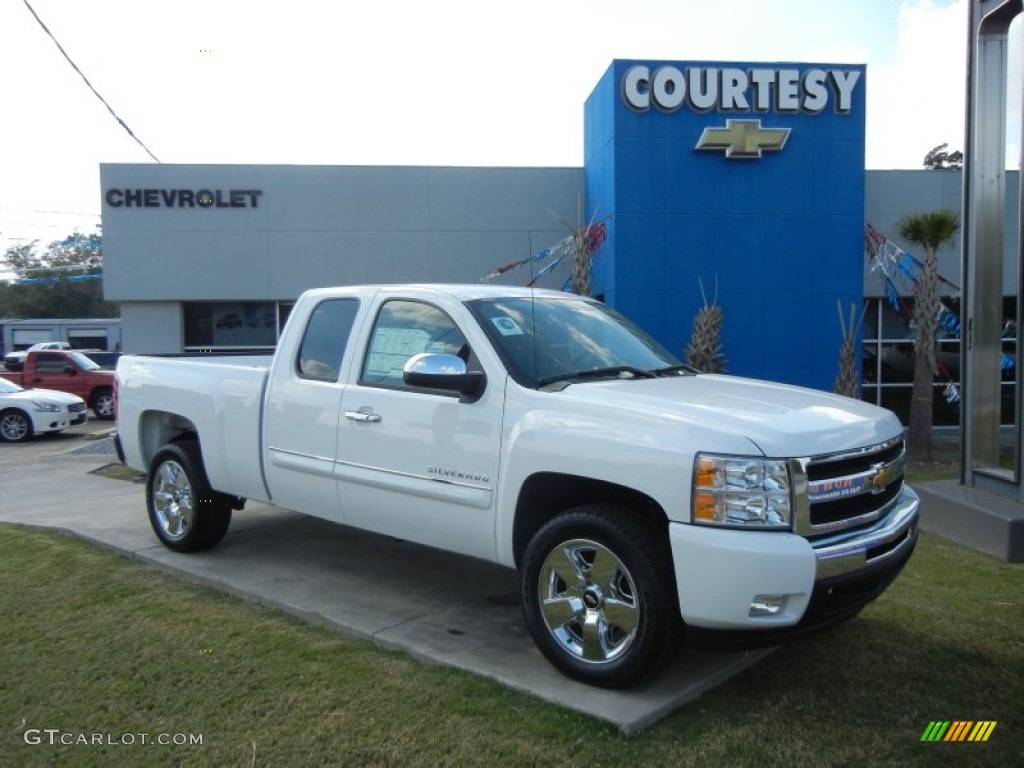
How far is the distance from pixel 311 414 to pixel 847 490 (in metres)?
3.17

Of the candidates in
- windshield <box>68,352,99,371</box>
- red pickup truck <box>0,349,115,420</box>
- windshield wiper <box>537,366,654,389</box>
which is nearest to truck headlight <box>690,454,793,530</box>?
windshield wiper <box>537,366,654,389</box>

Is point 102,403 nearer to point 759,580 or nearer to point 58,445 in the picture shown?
point 58,445

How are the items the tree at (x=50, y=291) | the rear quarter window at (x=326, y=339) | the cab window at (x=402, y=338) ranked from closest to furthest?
the cab window at (x=402, y=338) → the rear quarter window at (x=326, y=339) → the tree at (x=50, y=291)

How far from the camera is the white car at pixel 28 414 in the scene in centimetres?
1705

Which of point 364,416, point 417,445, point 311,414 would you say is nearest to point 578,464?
point 417,445

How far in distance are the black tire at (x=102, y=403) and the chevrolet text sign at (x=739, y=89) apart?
554 inches

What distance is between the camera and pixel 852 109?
15016 mm

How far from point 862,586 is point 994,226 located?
9.58ft

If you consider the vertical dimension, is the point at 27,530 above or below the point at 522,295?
below

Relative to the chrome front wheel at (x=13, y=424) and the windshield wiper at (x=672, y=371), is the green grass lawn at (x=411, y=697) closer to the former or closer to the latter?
the windshield wiper at (x=672, y=371)

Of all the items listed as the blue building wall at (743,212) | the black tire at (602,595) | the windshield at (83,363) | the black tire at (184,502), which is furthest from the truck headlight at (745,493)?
the windshield at (83,363)

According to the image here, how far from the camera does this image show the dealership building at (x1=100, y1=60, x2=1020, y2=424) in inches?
581

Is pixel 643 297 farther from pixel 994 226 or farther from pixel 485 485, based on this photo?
pixel 485 485

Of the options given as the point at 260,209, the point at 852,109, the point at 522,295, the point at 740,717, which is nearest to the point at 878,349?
the point at 852,109
